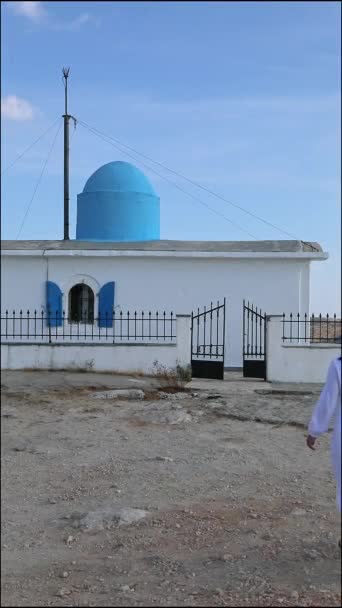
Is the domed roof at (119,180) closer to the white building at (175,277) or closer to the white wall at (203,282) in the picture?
the white building at (175,277)

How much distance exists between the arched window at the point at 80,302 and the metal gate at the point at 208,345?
2397 millimetres

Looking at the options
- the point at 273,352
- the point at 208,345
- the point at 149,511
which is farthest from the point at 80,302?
the point at 149,511

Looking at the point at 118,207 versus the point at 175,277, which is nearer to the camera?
the point at 175,277

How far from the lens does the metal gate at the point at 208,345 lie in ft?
39.5

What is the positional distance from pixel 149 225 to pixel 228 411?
869cm

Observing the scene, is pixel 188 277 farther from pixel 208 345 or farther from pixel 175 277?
pixel 208 345

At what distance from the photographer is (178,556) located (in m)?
4.06

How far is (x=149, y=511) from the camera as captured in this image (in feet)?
15.9

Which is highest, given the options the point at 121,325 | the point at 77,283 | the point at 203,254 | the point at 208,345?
the point at 203,254

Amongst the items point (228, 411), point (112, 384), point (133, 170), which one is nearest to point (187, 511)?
point (228, 411)

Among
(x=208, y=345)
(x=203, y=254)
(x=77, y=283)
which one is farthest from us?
(x=77, y=283)

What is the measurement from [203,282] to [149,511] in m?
9.68

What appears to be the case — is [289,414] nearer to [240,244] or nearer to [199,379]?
[199,379]

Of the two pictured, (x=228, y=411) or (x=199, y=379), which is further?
(x=199, y=379)
